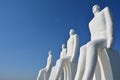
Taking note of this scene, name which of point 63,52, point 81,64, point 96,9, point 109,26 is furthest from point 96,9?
point 63,52

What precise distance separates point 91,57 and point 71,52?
5.13m

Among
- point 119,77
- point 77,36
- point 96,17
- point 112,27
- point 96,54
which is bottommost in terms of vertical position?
point 119,77

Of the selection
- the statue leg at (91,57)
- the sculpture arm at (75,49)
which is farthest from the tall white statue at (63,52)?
the statue leg at (91,57)

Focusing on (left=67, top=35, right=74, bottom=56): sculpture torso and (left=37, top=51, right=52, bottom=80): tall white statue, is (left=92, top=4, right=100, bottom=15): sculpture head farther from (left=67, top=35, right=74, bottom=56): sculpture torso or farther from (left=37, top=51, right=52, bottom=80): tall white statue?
(left=37, top=51, right=52, bottom=80): tall white statue

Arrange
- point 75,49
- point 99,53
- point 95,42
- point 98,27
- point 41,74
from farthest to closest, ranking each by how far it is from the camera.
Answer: point 41,74 < point 75,49 < point 98,27 < point 99,53 < point 95,42

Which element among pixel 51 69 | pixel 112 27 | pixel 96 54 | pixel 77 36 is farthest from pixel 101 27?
pixel 51 69

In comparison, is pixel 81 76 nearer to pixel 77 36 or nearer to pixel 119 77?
pixel 119 77

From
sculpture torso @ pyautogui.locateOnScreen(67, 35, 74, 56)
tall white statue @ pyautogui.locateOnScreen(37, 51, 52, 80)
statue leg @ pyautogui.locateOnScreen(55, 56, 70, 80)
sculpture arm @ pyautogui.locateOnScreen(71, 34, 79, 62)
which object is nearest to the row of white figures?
sculpture arm @ pyautogui.locateOnScreen(71, 34, 79, 62)

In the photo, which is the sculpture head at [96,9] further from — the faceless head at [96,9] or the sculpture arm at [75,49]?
the sculpture arm at [75,49]

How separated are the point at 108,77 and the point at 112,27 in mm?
1612

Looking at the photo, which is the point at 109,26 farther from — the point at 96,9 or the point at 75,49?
the point at 75,49

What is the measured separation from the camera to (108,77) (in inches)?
334

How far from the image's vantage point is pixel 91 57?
26.7 ft

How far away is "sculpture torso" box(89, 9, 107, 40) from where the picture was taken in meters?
8.95
